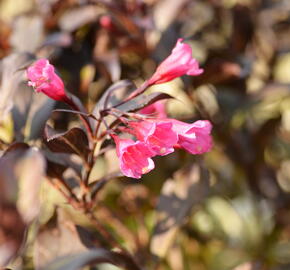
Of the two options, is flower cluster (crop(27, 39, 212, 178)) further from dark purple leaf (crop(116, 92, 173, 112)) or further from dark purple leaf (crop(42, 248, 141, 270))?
dark purple leaf (crop(42, 248, 141, 270))

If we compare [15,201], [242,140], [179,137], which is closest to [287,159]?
[242,140]

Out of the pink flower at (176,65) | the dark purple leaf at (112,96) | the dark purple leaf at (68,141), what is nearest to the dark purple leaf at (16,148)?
the dark purple leaf at (68,141)

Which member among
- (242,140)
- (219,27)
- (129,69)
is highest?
(129,69)

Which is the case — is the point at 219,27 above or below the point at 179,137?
below

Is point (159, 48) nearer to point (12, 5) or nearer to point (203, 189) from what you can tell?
point (203, 189)

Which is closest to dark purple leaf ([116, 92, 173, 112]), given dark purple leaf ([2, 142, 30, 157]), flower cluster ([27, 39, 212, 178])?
flower cluster ([27, 39, 212, 178])

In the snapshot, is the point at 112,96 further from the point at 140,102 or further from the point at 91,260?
the point at 91,260

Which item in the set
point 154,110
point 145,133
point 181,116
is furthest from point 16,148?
point 181,116
